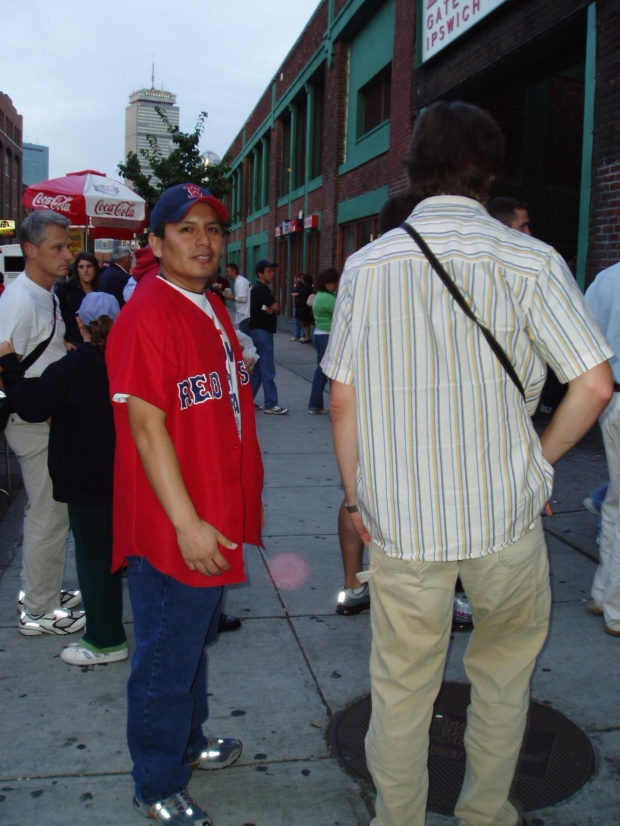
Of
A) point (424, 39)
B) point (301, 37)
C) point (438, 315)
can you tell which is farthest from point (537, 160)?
point (438, 315)

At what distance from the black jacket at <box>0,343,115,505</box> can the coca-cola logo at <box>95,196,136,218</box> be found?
26.9 ft

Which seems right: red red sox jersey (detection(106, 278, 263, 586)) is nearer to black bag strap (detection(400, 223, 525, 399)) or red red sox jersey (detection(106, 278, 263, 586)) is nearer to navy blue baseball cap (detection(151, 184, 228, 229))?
navy blue baseball cap (detection(151, 184, 228, 229))

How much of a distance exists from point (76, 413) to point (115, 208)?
849 centimetres

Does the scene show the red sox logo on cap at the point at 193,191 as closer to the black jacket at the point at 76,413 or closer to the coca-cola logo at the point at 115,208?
the black jacket at the point at 76,413

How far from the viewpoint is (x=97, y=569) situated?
3443 mm

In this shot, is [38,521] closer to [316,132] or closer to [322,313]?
[322,313]

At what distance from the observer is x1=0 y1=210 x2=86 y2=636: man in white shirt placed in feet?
12.5

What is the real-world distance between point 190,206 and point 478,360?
1.02 metres

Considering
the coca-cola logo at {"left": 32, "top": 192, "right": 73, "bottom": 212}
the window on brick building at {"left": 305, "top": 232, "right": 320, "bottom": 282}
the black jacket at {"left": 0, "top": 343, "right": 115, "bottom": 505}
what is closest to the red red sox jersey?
the black jacket at {"left": 0, "top": 343, "right": 115, "bottom": 505}

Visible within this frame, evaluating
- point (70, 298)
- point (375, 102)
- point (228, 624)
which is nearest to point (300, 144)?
point (375, 102)

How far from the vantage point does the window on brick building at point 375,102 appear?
16494 mm

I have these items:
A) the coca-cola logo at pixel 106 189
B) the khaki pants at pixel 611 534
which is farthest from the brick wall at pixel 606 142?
the coca-cola logo at pixel 106 189

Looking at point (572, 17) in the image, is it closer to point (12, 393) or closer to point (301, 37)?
point (12, 393)

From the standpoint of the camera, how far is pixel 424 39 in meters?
12.3
